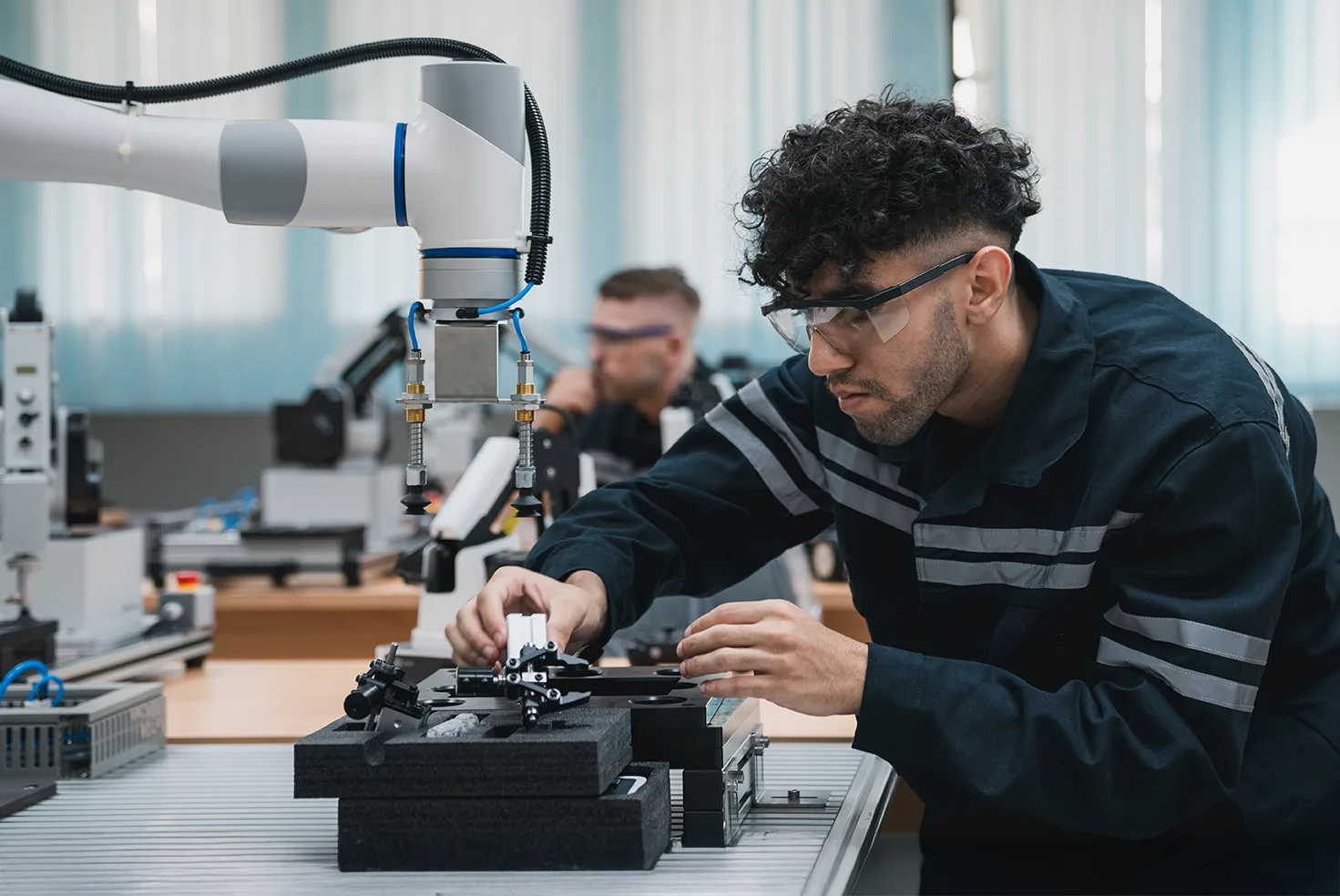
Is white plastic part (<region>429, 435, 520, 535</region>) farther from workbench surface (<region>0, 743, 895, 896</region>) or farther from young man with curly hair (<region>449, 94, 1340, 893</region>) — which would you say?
workbench surface (<region>0, 743, 895, 896</region>)

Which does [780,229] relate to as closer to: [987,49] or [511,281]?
[511,281]

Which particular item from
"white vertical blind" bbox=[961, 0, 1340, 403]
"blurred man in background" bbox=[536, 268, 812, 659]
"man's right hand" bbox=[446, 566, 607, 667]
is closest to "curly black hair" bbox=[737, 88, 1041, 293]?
"man's right hand" bbox=[446, 566, 607, 667]

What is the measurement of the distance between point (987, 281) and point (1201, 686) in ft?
1.40

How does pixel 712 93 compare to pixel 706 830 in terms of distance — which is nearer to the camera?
pixel 706 830

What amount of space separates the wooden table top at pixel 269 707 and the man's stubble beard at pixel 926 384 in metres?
0.36

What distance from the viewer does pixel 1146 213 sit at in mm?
4734

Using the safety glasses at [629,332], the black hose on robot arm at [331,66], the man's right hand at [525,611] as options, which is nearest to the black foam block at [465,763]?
the man's right hand at [525,611]

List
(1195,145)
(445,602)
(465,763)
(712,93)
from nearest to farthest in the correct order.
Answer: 1. (465,763)
2. (445,602)
3. (1195,145)
4. (712,93)

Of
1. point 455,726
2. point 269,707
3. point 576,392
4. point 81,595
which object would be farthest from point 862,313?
point 576,392

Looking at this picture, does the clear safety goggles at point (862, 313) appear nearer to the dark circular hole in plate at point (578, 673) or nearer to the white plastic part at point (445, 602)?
the dark circular hole in plate at point (578, 673)

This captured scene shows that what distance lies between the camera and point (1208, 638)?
1.18 metres

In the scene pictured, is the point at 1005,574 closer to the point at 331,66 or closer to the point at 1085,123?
the point at 331,66

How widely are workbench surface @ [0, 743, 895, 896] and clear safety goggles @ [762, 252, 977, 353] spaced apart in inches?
17.0

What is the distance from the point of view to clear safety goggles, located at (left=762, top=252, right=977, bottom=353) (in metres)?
1.32
